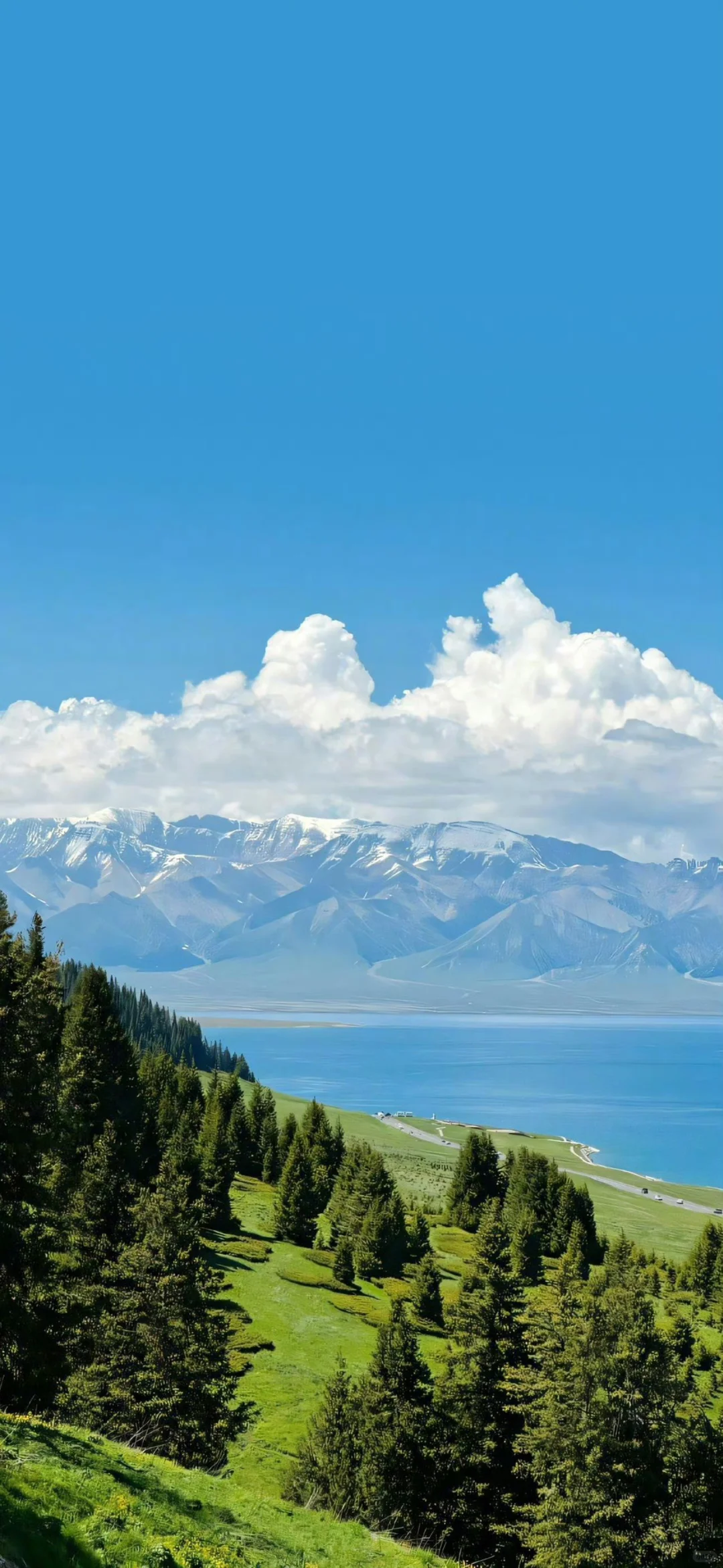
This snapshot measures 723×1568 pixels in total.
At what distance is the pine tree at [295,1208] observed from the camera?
75.6 meters

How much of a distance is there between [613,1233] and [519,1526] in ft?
238

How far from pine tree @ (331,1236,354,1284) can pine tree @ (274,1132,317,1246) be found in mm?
6530

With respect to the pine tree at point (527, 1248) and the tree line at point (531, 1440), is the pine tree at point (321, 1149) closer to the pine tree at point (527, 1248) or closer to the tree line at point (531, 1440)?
the pine tree at point (527, 1248)

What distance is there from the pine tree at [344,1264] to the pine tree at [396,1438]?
33034 millimetres

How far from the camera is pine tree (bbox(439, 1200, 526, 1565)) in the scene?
34.2 m

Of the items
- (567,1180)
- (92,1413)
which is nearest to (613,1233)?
(567,1180)

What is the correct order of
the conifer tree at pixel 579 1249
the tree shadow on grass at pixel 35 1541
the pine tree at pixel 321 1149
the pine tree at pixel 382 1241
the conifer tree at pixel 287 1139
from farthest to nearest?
the conifer tree at pixel 287 1139, the pine tree at pixel 321 1149, the conifer tree at pixel 579 1249, the pine tree at pixel 382 1241, the tree shadow on grass at pixel 35 1541

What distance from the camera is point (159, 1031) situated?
167 meters

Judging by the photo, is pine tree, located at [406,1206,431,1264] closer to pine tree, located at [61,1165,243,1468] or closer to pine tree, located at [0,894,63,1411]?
pine tree, located at [61,1165,243,1468]

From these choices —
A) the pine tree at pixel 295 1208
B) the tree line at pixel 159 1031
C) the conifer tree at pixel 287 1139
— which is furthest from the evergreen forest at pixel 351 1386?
the tree line at pixel 159 1031

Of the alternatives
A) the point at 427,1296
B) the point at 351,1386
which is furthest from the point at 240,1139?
the point at 351,1386

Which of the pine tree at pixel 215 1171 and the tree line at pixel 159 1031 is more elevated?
the tree line at pixel 159 1031

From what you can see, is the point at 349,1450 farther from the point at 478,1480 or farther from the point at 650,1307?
the point at 650,1307

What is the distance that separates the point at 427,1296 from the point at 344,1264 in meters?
9.40
